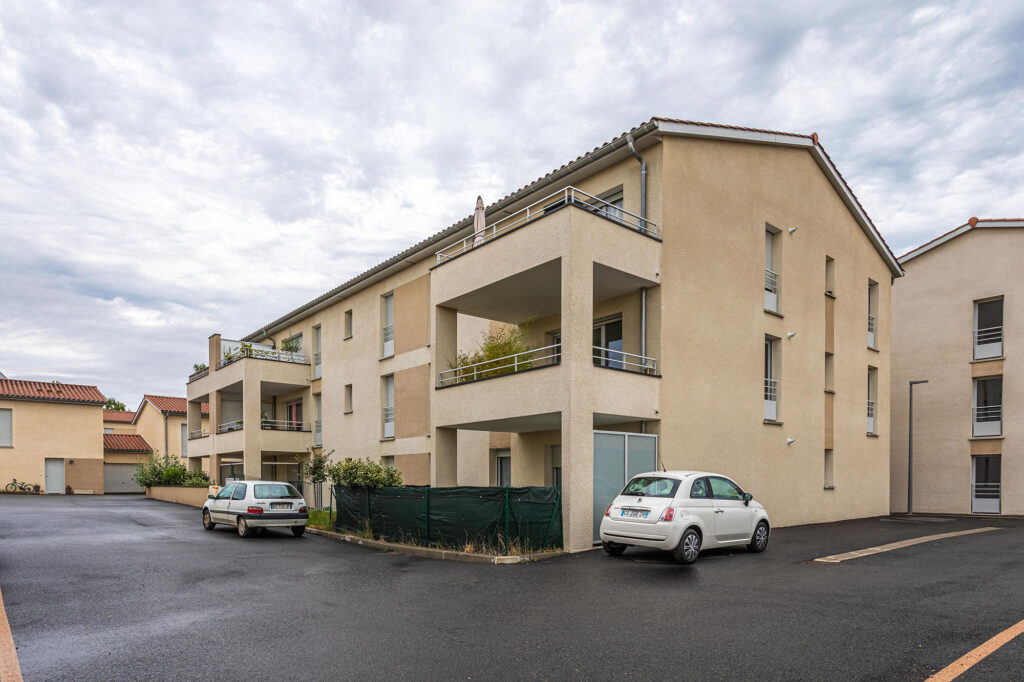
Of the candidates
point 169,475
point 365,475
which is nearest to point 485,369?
point 365,475

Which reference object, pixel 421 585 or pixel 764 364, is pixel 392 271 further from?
pixel 421 585

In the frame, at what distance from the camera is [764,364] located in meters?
18.7

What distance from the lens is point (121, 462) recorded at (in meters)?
47.6

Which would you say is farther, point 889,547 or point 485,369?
point 485,369

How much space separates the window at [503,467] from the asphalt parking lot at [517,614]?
674 centimetres

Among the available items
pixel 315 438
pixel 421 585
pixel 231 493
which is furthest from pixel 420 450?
pixel 421 585

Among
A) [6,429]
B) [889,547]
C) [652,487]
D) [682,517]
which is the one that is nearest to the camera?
[682,517]

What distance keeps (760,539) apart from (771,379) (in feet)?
22.1

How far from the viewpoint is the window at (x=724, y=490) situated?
41.5ft

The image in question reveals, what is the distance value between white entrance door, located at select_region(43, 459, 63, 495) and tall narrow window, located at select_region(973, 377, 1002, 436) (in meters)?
44.3

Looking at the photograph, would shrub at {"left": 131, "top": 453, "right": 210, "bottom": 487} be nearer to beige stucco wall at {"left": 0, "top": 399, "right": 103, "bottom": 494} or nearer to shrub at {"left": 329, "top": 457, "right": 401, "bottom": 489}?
beige stucco wall at {"left": 0, "top": 399, "right": 103, "bottom": 494}

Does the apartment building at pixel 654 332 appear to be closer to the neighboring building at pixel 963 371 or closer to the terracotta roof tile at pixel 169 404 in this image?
the neighboring building at pixel 963 371

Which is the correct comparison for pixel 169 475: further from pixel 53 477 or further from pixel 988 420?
pixel 988 420

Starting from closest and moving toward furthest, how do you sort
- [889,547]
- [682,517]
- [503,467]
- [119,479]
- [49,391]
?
[682,517], [889,547], [503,467], [49,391], [119,479]
